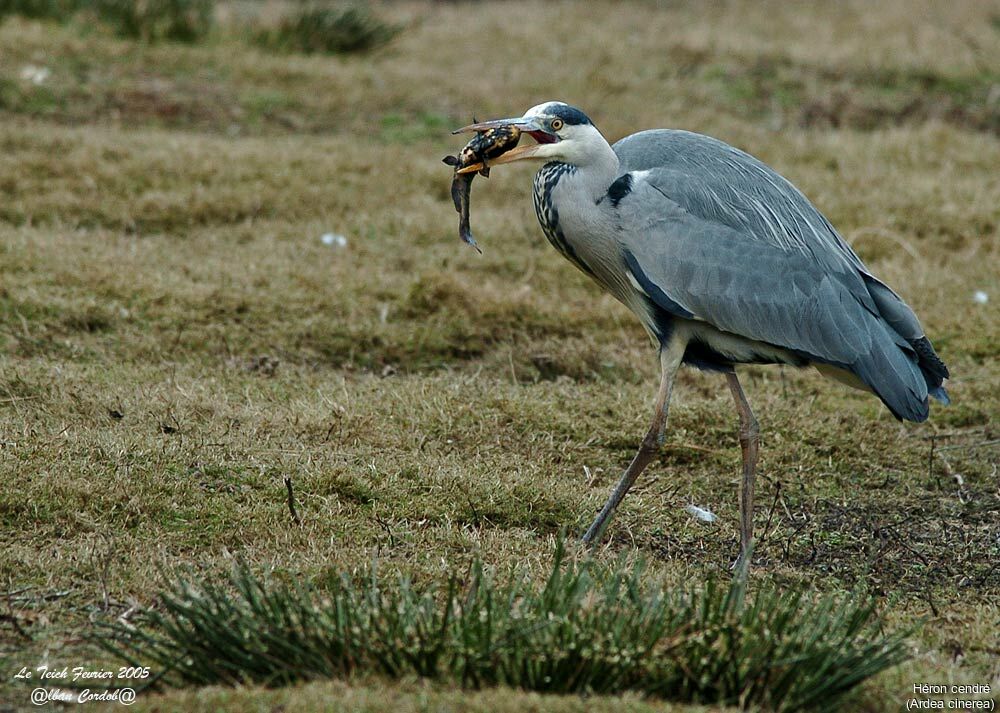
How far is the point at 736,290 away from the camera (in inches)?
188

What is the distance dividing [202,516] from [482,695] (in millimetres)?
1722

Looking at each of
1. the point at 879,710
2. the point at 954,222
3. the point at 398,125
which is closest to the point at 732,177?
the point at 879,710

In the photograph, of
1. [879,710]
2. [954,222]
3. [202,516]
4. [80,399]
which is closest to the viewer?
[879,710]

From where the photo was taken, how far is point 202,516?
455 cm

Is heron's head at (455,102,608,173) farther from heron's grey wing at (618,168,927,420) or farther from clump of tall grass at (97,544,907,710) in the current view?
clump of tall grass at (97,544,907,710)

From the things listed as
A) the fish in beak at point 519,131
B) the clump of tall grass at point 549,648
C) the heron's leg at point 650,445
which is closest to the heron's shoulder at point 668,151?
the fish in beak at point 519,131

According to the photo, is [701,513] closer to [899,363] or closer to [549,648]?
[899,363]

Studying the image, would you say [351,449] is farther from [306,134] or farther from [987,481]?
[306,134]

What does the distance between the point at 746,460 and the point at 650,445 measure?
359 mm

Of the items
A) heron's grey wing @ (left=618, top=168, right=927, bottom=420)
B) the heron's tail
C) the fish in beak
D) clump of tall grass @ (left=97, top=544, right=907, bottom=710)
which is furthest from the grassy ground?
the fish in beak

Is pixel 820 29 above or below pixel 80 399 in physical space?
above

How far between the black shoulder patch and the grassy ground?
1144mm

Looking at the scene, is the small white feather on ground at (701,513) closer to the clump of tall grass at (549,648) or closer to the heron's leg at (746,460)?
the heron's leg at (746,460)

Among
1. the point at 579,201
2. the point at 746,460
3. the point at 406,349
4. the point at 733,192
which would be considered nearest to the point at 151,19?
the point at 406,349
